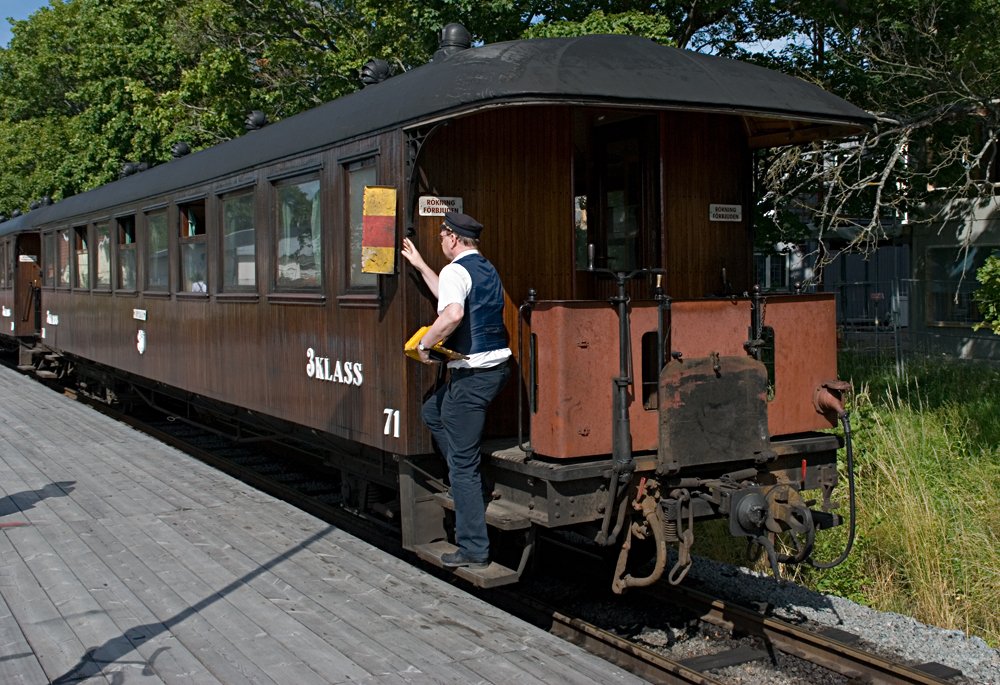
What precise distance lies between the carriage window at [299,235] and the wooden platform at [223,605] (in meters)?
1.73

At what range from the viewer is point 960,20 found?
11.2 meters

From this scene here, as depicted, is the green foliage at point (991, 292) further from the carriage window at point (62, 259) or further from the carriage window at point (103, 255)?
the carriage window at point (62, 259)

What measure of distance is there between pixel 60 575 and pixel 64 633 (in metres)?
1.08

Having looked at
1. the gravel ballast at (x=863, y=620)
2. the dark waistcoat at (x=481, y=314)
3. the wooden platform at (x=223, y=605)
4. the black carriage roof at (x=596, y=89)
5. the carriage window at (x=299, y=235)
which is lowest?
the gravel ballast at (x=863, y=620)

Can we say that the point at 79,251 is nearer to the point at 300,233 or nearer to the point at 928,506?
the point at 300,233

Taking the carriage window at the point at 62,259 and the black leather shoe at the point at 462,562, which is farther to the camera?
the carriage window at the point at 62,259

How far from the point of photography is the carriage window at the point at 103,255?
12938 mm

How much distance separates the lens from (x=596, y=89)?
5.11 m

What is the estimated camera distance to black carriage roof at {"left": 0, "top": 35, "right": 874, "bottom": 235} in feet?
16.9

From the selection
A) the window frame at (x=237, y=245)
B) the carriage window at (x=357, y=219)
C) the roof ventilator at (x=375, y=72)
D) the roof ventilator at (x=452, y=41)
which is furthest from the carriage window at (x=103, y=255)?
the roof ventilator at (x=452, y=41)

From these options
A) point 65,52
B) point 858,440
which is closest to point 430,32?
point 858,440

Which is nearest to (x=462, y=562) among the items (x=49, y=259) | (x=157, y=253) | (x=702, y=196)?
(x=702, y=196)

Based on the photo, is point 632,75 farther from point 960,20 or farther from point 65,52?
point 65,52

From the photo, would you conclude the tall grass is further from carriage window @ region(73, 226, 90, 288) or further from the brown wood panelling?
carriage window @ region(73, 226, 90, 288)
